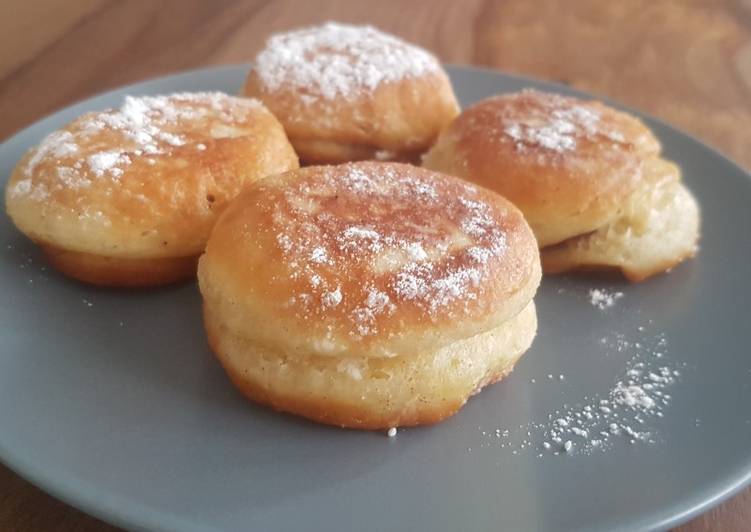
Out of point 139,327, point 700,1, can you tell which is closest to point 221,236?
point 139,327

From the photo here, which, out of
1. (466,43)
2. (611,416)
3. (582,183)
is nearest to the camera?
(611,416)

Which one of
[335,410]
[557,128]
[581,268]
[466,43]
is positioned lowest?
[466,43]

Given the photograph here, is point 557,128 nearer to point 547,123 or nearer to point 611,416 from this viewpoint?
point 547,123

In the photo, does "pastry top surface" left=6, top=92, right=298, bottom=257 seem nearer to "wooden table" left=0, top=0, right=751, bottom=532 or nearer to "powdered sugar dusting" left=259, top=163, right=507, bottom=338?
"powdered sugar dusting" left=259, top=163, right=507, bottom=338

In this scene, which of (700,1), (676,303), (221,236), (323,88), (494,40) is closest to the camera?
(221,236)

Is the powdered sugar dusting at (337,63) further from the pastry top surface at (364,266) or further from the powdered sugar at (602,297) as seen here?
the powdered sugar at (602,297)

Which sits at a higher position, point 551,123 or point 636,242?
point 551,123

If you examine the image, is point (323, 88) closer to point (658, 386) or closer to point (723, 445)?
point (658, 386)

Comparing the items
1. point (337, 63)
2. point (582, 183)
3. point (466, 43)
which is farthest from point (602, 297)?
point (466, 43)
